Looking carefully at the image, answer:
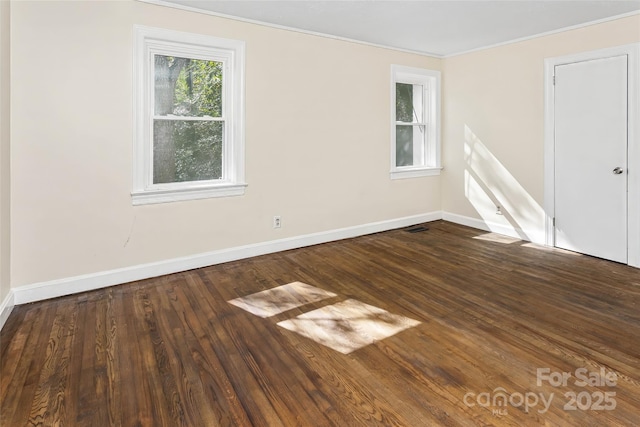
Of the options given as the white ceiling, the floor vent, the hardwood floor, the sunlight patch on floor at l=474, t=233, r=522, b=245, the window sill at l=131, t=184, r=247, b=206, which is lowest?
the hardwood floor

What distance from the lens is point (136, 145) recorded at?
343cm

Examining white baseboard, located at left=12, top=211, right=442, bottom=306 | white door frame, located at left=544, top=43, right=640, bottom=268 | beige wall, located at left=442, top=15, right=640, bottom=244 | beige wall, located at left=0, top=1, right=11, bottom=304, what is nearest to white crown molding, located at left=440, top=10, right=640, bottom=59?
beige wall, located at left=442, top=15, right=640, bottom=244

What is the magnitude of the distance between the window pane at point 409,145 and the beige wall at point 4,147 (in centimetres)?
441

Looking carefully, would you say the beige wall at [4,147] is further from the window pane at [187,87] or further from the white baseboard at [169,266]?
the window pane at [187,87]

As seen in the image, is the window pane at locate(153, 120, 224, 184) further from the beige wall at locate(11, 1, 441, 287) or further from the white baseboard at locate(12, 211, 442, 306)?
the white baseboard at locate(12, 211, 442, 306)

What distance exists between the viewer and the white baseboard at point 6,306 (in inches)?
105

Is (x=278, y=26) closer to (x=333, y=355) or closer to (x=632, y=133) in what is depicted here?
(x=333, y=355)

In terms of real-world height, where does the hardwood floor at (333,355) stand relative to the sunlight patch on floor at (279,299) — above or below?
below

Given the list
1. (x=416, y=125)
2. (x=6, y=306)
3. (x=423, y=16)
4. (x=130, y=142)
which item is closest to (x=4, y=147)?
(x=130, y=142)

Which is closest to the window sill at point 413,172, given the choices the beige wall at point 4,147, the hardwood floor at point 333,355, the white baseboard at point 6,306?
the hardwood floor at point 333,355

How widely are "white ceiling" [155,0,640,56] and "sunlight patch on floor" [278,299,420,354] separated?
275 centimetres

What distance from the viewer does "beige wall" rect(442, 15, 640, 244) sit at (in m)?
4.43

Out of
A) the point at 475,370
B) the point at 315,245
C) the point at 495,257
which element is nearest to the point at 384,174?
the point at 315,245

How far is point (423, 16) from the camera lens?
3.85m
